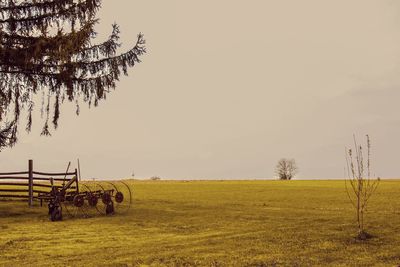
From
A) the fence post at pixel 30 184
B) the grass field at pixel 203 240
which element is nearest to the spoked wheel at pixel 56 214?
the grass field at pixel 203 240

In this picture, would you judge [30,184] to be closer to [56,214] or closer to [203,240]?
[56,214]

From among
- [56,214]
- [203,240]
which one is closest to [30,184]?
[56,214]

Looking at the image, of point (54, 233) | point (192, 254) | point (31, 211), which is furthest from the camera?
point (31, 211)

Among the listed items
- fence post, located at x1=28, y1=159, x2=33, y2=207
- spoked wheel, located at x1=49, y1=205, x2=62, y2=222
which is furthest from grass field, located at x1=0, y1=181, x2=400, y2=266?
fence post, located at x1=28, y1=159, x2=33, y2=207

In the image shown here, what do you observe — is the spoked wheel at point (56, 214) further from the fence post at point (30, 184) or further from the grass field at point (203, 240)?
the fence post at point (30, 184)

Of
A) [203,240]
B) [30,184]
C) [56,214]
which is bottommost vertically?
[203,240]

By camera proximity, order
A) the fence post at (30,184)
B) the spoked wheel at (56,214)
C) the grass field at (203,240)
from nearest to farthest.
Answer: the grass field at (203,240)
the spoked wheel at (56,214)
the fence post at (30,184)

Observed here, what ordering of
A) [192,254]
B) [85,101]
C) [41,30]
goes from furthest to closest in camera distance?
[85,101]
[41,30]
[192,254]

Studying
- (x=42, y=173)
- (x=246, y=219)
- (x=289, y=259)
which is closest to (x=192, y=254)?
(x=289, y=259)

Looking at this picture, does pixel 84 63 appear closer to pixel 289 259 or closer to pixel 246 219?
pixel 246 219

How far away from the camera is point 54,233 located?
1515cm

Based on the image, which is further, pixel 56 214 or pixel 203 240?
pixel 56 214

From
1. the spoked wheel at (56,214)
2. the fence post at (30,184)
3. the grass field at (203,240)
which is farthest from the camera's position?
the fence post at (30,184)

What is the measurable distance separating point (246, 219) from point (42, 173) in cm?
1301
